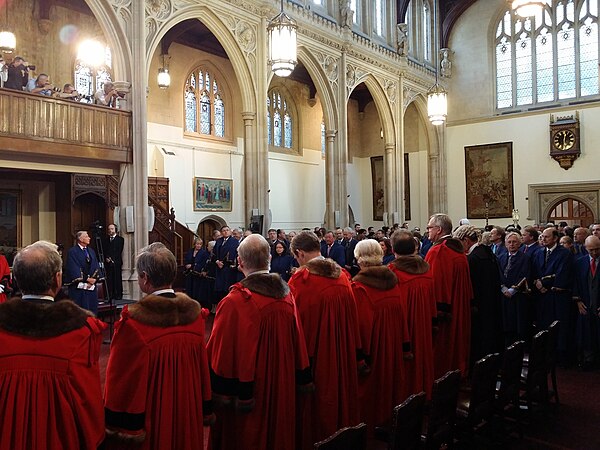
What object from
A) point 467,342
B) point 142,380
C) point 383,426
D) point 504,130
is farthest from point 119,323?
point 504,130

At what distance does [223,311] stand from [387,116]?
17402 mm

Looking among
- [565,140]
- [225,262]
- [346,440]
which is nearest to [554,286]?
[346,440]

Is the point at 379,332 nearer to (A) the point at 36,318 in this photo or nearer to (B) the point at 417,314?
(B) the point at 417,314

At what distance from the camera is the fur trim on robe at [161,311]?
270 centimetres

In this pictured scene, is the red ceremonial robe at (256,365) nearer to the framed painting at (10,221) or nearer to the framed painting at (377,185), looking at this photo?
the framed painting at (10,221)

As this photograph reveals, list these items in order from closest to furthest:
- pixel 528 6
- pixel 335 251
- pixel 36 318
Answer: pixel 36 318 < pixel 528 6 < pixel 335 251

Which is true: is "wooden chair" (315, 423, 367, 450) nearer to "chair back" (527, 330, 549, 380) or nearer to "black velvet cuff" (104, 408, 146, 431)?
"black velvet cuff" (104, 408, 146, 431)

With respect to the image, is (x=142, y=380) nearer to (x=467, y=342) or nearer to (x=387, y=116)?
(x=467, y=342)

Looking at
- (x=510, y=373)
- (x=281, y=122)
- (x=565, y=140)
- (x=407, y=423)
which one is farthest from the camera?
(x=281, y=122)

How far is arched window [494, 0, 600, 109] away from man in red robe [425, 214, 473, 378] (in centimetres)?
1731

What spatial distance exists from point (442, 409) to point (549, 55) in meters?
20.5

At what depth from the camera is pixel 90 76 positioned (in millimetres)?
14727

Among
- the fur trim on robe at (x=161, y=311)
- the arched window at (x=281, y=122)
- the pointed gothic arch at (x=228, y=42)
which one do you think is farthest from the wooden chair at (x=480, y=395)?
the arched window at (x=281, y=122)

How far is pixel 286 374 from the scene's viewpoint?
332 cm
